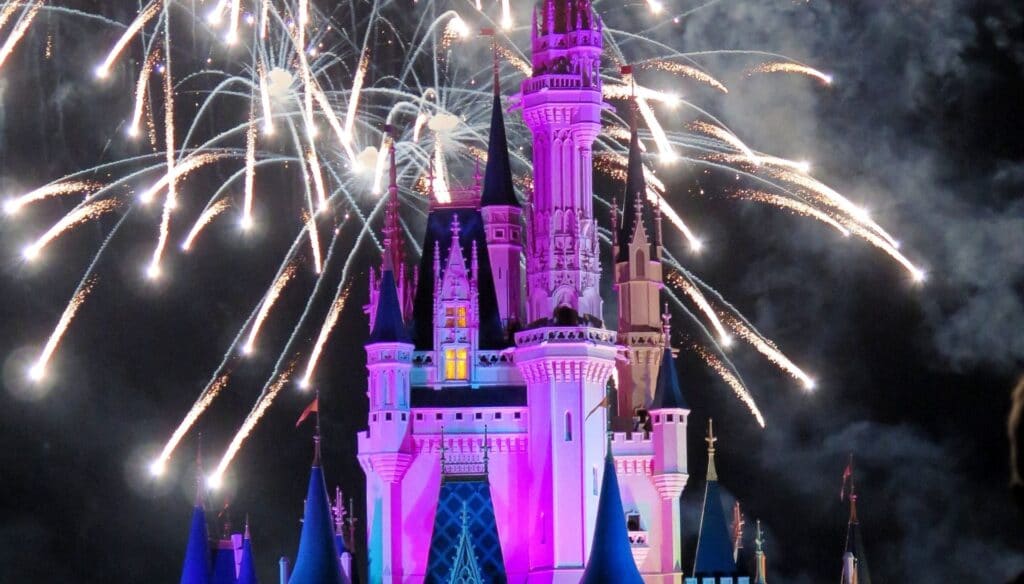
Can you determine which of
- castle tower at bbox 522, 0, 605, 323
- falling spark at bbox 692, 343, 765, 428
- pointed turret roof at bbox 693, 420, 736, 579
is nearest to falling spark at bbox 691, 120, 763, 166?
castle tower at bbox 522, 0, 605, 323

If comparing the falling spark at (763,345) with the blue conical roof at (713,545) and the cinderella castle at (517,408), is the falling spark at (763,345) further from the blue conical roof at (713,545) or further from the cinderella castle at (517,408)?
the blue conical roof at (713,545)

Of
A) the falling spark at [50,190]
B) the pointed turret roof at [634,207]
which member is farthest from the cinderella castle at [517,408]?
the falling spark at [50,190]

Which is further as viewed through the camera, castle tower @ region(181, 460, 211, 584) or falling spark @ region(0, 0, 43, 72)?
castle tower @ region(181, 460, 211, 584)

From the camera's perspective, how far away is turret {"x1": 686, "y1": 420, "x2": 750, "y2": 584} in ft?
195

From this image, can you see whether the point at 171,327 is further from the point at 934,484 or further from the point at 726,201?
the point at 934,484

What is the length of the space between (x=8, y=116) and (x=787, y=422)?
1133 inches

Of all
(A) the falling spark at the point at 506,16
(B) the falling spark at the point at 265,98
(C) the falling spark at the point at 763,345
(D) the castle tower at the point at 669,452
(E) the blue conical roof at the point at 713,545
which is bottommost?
(E) the blue conical roof at the point at 713,545

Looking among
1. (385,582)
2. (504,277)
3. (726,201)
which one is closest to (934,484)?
(726,201)

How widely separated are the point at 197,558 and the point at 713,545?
46.7ft

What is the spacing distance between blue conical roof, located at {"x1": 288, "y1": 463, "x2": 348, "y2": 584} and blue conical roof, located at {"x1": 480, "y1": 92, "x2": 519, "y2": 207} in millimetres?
11026

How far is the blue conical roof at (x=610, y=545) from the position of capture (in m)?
55.1

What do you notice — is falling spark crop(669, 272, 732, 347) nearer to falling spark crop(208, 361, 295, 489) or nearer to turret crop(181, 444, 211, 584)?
falling spark crop(208, 361, 295, 489)

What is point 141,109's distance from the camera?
57125mm

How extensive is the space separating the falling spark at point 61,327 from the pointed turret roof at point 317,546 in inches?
346
